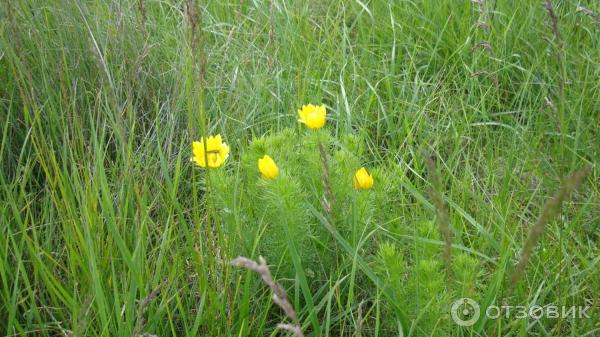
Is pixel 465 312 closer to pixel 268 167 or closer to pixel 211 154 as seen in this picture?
pixel 268 167

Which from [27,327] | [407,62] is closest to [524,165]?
[407,62]

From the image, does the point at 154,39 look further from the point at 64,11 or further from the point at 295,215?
the point at 295,215

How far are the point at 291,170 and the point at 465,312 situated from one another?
0.54 metres

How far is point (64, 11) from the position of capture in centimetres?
227

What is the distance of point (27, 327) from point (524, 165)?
1.33 metres

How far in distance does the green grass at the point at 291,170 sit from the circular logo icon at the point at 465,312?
0.06 ft

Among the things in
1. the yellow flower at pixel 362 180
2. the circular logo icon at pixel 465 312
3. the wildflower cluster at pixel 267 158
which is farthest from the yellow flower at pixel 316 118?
the circular logo icon at pixel 465 312

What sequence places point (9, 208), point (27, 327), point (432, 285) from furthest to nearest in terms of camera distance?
point (9, 208)
point (27, 327)
point (432, 285)

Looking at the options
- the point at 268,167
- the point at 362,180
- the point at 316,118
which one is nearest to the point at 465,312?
the point at 362,180

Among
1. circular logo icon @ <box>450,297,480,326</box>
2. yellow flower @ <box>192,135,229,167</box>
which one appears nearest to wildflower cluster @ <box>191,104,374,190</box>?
yellow flower @ <box>192,135,229,167</box>

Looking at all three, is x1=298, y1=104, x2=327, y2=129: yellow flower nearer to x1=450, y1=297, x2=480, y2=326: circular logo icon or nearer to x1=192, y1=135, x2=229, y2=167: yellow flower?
x1=192, y1=135, x2=229, y2=167: yellow flower

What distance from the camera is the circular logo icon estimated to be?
4.36 feet

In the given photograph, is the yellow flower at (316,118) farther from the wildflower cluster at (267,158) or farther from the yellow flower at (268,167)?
the yellow flower at (268,167)

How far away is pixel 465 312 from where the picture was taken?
134cm
